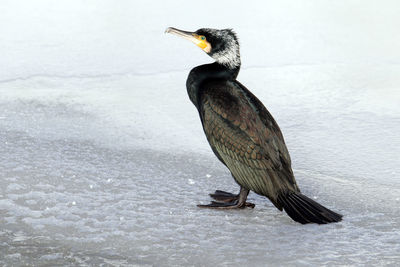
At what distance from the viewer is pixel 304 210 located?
3371 mm

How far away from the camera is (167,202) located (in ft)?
12.0

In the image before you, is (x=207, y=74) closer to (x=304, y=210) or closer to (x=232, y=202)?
(x=232, y=202)

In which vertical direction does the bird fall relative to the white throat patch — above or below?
below

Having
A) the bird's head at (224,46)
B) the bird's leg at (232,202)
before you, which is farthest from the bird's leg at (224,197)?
the bird's head at (224,46)

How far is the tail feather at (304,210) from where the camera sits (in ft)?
11.0

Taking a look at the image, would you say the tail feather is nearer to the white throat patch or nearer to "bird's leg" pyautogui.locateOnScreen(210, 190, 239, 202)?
"bird's leg" pyautogui.locateOnScreen(210, 190, 239, 202)

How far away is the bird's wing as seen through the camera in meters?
3.45

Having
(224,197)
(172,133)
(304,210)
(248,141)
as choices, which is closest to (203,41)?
(248,141)

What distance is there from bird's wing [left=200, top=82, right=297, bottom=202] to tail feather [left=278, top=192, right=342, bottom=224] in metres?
0.05

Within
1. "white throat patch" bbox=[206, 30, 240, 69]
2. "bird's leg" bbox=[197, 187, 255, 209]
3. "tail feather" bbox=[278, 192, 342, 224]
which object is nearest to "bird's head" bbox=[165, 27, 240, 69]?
"white throat patch" bbox=[206, 30, 240, 69]

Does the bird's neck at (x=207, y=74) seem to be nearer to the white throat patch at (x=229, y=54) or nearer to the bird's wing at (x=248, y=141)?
the white throat patch at (x=229, y=54)

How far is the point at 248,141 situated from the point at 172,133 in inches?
61.2

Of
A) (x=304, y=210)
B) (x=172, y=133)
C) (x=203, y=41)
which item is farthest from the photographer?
(x=172, y=133)

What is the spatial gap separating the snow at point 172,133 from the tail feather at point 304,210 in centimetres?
5
